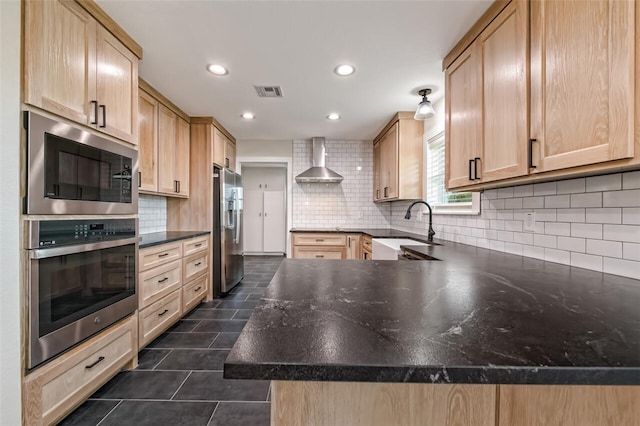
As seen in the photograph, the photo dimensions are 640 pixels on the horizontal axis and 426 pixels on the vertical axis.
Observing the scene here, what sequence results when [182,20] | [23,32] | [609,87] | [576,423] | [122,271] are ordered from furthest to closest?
[122,271], [182,20], [23,32], [609,87], [576,423]

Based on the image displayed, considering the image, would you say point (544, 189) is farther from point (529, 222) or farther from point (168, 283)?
point (168, 283)

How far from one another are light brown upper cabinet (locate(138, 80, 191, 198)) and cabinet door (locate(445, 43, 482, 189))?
2716 mm

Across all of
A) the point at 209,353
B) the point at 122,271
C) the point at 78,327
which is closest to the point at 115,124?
the point at 122,271

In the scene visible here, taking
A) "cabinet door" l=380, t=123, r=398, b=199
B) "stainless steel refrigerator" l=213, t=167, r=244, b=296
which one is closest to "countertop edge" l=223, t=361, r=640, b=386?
"cabinet door" l=380, t=123, r=398, b=199

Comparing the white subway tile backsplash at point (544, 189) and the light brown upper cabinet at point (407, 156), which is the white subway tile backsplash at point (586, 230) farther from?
the light brown upper cabinet at point (407, 156)

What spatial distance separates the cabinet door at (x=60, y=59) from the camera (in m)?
1.23

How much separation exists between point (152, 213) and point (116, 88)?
5.72 feet

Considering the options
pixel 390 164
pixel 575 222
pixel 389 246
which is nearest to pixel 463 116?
pixel 575 222

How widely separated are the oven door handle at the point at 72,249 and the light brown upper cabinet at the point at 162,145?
0.92 m

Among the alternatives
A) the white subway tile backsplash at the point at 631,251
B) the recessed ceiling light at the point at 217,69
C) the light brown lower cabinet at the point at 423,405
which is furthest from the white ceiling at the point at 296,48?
the light brown lower cabinet at the point at 423,405

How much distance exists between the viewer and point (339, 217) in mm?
4543

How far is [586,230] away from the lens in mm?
1278

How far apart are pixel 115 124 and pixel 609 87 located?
253cm

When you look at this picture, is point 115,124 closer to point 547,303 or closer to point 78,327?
point 78,327
